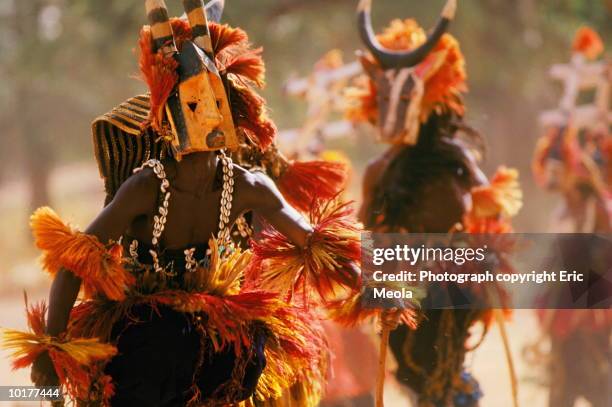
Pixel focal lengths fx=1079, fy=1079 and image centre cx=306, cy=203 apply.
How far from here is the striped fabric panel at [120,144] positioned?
150 inches

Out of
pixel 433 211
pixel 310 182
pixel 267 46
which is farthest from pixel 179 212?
pixel 267 46

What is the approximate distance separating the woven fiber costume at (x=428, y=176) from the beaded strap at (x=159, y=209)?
1810mm

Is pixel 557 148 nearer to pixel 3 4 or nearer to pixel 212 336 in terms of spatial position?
pixel 212 336

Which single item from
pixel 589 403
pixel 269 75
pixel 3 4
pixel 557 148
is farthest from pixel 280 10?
pixel 589 403

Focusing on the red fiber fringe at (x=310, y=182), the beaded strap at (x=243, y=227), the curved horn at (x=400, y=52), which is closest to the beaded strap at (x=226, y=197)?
the beaded strap at (x=243, y=227)

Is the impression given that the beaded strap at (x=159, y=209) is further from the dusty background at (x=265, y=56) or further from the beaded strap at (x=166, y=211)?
the dusty background at (x=265, y=56)

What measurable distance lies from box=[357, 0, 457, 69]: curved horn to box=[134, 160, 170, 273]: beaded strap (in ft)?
7.33

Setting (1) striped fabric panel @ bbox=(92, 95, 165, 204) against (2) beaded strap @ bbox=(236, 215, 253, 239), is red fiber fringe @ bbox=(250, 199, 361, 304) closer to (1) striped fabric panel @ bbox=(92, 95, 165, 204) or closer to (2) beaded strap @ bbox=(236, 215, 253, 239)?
(2) beaded strap @ bbox=(236, 215, 253, 239)

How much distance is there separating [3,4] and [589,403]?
1346cm

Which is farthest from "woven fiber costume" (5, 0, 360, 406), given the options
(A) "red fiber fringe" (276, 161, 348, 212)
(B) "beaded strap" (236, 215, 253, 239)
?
(A) "red fiber fringe" (276, 161, 348, 212)

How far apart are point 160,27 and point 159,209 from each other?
60cm

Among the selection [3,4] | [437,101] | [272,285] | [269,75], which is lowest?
[272,285]

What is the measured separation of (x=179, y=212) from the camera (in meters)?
3.64

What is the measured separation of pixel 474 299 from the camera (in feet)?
17.4
